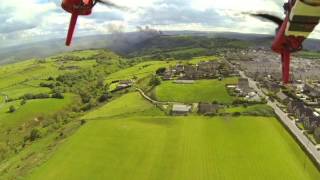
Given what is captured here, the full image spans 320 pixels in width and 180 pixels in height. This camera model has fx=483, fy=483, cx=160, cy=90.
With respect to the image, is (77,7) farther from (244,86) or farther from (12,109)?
(244,86)

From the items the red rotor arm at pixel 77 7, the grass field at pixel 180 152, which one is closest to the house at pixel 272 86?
the grass field at pixel 180 152

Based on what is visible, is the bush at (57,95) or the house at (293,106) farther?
the bush at (57,95)

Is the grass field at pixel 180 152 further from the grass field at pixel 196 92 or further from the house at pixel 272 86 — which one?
the house at pixel 272 86

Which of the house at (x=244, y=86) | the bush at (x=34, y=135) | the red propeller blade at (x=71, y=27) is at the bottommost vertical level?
the bush at (x=34, y=135)

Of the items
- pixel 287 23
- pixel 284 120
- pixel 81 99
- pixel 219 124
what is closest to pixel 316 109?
pixel 284 120

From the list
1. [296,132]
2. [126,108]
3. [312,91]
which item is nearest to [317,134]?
[296,132]

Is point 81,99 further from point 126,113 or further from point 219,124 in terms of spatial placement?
point 219,124
